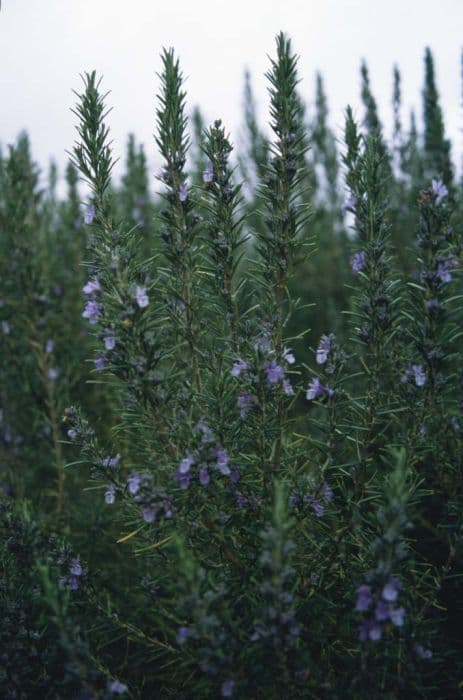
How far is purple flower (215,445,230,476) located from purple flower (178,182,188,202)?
2.75 ft

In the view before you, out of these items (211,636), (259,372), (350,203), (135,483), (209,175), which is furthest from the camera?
(350,203)

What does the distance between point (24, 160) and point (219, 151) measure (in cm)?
232

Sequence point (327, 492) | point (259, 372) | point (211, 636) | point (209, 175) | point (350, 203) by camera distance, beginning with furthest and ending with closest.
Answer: point (350, 203), point (209, 175), point (327, 492), point (259, 372), point (211, 636)

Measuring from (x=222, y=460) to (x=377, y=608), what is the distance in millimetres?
540

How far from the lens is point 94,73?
Answer: 5.63 feet

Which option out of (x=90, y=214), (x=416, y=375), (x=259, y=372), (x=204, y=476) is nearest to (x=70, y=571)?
(x=204, y=476)

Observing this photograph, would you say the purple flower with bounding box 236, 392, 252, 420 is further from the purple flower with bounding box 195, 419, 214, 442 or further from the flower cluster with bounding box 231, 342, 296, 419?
the purple flower with bounding box 195, 419, 214, 442

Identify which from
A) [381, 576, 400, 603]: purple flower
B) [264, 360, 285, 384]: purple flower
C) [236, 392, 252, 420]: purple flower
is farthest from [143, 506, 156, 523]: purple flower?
[381, 576, 400, 603]: purple flower

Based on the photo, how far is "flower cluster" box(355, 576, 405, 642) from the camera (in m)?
1.26

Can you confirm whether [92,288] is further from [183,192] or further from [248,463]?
[248,463]

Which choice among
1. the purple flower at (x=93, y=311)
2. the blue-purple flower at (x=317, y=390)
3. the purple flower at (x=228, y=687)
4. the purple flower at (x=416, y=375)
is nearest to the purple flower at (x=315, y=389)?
the blue-purple flower at (x=317, y=390)

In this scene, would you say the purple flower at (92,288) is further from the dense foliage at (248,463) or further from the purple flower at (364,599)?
the purple flower at (364,599)

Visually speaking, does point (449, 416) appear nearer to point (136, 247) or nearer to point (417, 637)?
point (417, 637)

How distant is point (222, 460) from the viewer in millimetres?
1507
